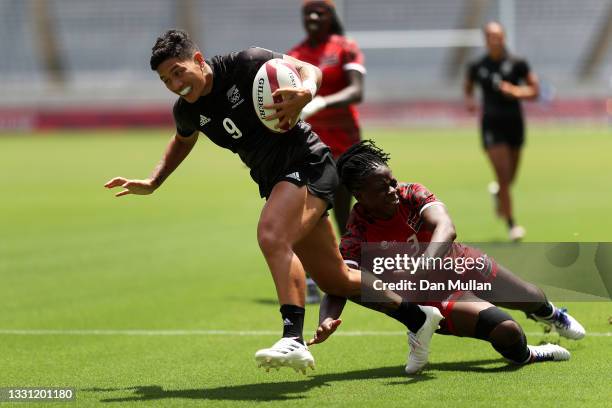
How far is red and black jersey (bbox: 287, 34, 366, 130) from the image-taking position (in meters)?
9.77

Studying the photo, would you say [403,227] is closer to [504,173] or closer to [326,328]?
[326,328]

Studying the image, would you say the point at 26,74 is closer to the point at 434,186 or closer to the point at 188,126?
the point at 434,186

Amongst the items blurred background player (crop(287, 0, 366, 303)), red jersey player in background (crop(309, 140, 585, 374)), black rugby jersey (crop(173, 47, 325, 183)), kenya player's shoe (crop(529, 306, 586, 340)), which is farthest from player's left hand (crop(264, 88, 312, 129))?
blurred background player (crop(287, 0, 366, 303))

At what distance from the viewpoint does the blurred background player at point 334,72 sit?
9.69 meters

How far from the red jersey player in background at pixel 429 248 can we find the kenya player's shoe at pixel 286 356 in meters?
0.24

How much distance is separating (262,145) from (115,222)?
33.7 feet

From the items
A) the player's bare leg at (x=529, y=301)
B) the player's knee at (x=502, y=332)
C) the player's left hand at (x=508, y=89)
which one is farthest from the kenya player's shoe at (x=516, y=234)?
the player's knee at (x=502, y=332)

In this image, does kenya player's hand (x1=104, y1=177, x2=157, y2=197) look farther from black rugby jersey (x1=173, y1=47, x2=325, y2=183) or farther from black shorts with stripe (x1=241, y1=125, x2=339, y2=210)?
black shorts with stripe (x1=241, y1=125, x2=339, y2=210)

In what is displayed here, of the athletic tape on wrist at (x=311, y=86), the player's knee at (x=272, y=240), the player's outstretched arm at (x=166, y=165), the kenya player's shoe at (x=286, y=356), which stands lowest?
the kenya player's shoe at (x=286, y=356)

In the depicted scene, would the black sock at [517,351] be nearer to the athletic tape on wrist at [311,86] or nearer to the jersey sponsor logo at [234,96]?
the athletic tape on wrist at [311,86]

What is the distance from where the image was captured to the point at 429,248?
6109 mm
